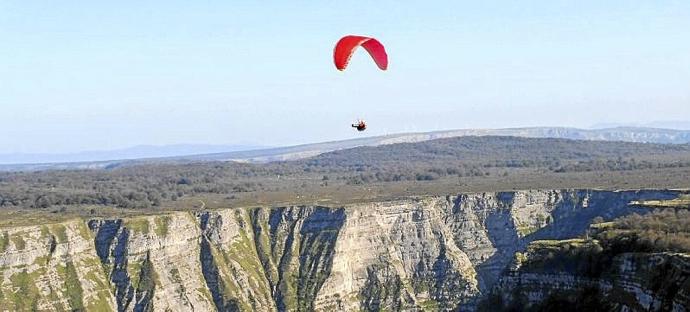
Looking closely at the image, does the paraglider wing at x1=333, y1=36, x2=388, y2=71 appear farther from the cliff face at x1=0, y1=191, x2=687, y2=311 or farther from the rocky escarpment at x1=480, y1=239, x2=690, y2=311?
the cliff face at x1=0, y1=191, x2=687, y2=311

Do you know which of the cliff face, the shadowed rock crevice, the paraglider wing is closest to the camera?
the paraglider wing

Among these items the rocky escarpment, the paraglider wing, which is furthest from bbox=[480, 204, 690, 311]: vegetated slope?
the paraglider wing

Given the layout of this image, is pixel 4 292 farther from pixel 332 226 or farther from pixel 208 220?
pixel 332 226

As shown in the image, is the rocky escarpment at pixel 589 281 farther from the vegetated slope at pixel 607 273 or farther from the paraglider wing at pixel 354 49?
the paraglider wing at pixel 354 49

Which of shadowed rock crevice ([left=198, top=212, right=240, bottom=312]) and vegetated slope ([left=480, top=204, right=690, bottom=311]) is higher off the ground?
vegetated slope ([left=480, top=204, right=690, bottom=311])

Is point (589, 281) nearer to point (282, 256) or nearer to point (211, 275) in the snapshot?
point (211, 275)

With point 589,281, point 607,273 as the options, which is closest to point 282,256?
point 589,281
